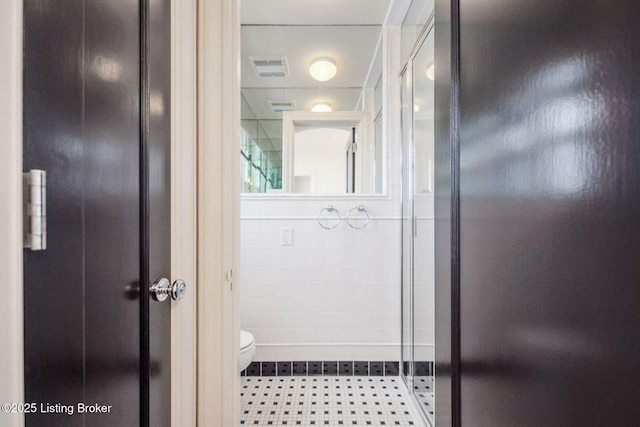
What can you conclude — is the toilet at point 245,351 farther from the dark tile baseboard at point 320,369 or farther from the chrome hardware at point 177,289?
the chrome hardware at point 177,289

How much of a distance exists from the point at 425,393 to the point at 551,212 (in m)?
1.64

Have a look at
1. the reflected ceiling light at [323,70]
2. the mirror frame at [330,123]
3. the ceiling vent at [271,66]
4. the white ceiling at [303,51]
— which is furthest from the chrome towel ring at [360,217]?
the ceiling vent at [271,66]

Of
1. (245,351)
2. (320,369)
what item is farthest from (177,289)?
(320,369)

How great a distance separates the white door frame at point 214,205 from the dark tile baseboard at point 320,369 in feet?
3.61

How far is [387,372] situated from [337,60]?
7.47ft

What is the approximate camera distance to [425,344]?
182 centimetres

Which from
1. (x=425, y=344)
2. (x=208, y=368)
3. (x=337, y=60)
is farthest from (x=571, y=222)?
(x=337, y=60)

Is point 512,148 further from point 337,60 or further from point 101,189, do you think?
point 337,60

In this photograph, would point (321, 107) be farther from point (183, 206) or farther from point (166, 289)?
point (166, 289)

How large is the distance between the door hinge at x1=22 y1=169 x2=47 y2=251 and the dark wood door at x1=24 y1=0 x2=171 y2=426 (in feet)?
0.07

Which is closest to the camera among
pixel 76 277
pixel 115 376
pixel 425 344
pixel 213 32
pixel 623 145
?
pixel 623 145

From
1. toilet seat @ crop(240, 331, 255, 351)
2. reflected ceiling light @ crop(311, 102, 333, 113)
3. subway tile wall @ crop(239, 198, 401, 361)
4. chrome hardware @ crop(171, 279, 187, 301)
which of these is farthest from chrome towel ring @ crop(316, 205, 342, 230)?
chrome hardware @ crop(171, 279, 187, 301)

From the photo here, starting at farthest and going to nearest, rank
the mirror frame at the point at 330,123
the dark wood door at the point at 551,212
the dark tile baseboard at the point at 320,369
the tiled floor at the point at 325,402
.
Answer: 1. the mirror frame at the point at 330,123
2. the dark tile baseboard at the point at 320,369
3. the tiled floor at the point at 325,402
4. the dark wood door at the point at 551,212

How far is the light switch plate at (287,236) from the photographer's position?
2.33 m
